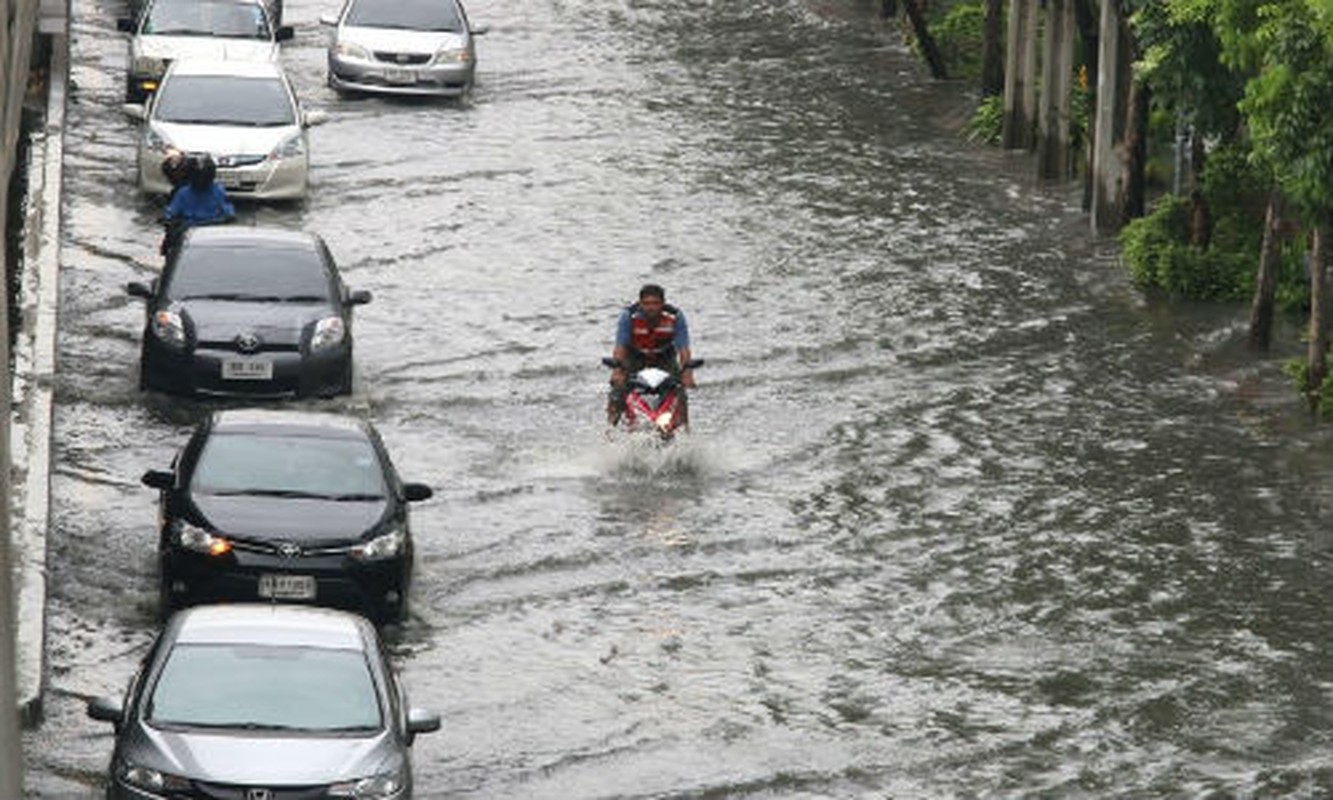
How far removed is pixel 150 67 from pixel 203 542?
21565 mm

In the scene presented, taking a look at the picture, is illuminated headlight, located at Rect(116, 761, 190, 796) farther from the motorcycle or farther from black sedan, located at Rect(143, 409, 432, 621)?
the motorcycle

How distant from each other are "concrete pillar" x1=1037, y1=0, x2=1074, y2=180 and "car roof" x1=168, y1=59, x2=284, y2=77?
27.2ft

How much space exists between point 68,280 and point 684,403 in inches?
339

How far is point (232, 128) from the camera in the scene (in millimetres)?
41688

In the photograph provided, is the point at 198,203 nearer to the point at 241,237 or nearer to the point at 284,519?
the point at 241,237

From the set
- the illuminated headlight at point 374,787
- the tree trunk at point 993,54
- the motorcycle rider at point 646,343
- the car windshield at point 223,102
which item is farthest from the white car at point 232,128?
the illuminated headlight at point 374,787

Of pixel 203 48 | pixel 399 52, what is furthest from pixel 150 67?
pixel 399 52

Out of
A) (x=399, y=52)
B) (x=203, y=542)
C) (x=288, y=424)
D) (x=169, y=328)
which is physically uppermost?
(x=288, y=424)

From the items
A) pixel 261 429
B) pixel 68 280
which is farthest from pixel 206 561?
pixel 68 280

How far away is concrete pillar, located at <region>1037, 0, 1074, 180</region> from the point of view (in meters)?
44.6

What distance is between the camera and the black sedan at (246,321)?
32156mm

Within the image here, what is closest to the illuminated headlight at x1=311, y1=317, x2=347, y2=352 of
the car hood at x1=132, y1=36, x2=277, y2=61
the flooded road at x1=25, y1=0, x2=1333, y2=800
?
the flooded road at x1=25, y1=0, x2=1333, y2=800

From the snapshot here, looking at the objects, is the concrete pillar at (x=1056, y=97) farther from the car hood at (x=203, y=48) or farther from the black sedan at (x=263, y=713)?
the black sedan at (x=263, y=713)

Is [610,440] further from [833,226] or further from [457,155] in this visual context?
[457,155]
